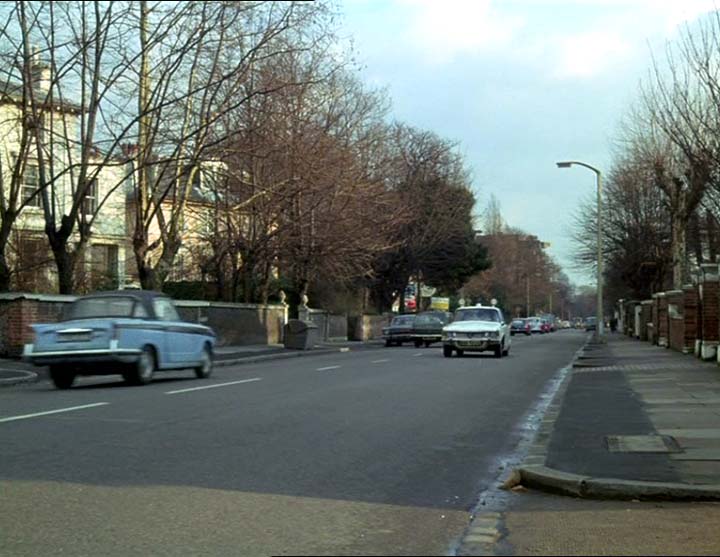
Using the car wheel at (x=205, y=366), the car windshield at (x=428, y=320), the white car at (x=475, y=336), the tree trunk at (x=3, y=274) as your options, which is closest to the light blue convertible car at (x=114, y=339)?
the car wheel at (x=205, y=366)

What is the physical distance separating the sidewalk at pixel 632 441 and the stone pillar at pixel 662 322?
17851 mm

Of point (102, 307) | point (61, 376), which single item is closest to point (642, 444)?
point (102, 307)

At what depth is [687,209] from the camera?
36125mm

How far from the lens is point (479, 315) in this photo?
1254 inches

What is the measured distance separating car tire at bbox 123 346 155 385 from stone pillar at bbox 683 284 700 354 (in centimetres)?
1822

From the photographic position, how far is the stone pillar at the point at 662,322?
37612mm

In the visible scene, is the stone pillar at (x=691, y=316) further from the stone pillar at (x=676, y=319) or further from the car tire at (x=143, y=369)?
the car tire at (x=143, y=369)

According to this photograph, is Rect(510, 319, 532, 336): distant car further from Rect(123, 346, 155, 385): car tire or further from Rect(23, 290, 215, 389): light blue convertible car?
Rect(123, 346, 155, 385): car tire

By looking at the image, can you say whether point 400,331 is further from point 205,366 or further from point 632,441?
point 632,441

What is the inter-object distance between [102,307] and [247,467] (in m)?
9.80

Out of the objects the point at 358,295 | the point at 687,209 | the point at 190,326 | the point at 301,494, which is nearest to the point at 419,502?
the point at 301,494

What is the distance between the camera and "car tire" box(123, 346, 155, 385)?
59.1 feet

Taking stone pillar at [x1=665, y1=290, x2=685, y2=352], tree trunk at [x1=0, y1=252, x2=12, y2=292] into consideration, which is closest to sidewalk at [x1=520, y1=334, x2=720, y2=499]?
stone pillar at [x1=665, y1=290, x2=685, y2=352]

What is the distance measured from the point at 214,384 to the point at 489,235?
310ft
